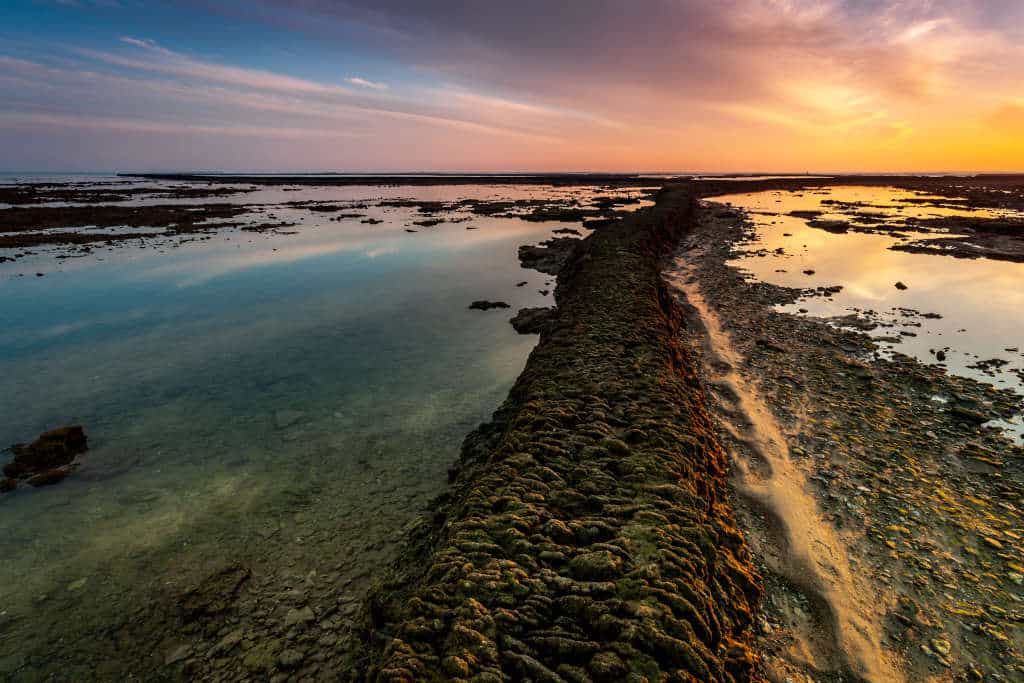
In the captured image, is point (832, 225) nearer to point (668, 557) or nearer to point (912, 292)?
point (912, 292)

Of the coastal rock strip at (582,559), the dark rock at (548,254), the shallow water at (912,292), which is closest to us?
the coastal rock strip at (582,559)

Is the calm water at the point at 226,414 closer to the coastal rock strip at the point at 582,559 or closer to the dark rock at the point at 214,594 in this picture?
the dark rock at the point at 214,594

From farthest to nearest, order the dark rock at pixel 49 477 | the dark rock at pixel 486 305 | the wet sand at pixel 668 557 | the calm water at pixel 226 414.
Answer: the dark rock at pixel 486 305 < the dark rock at pixel 49 477 < the calm water at pixel 226 414 < the wet sand at pixel 668 557

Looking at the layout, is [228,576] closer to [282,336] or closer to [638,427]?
[638,427]

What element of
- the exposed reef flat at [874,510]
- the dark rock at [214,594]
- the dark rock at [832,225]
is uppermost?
the dark rock at [832,225]

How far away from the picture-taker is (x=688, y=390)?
1015 centimetres

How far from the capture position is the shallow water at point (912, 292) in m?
15.0

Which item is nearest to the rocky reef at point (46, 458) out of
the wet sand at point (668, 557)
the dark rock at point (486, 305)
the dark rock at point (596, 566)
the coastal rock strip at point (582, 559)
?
the wet sand at point (668, 557)

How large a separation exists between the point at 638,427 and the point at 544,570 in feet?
11.9

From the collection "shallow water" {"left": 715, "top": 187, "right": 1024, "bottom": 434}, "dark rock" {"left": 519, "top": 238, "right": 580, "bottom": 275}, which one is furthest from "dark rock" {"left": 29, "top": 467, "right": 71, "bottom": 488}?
"dark rock" {"left": 519, "top": 238, "right": 580, "bottom": 275}

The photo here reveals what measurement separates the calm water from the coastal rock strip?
218cm

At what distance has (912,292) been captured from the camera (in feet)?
72.7

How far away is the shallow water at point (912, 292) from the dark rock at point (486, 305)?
13.1m

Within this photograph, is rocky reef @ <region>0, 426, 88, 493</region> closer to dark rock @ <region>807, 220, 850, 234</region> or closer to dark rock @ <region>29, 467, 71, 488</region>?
dark rock @ <region>29, 467, 71, 488</region>
